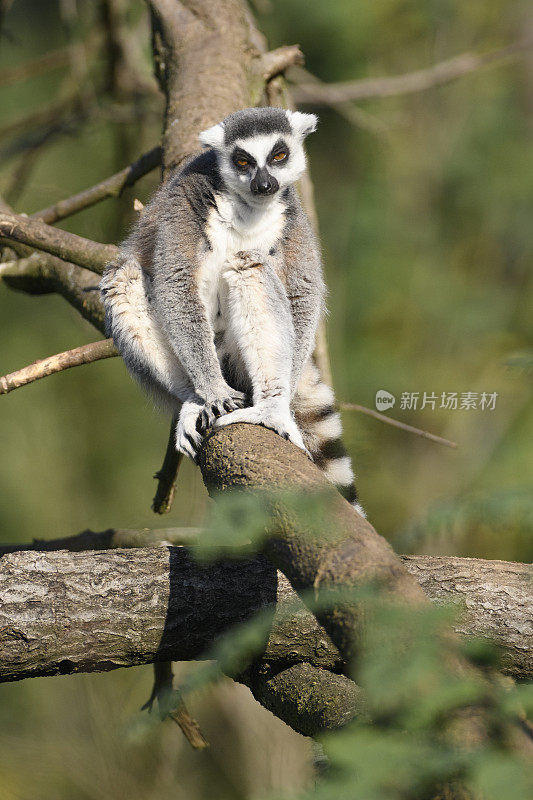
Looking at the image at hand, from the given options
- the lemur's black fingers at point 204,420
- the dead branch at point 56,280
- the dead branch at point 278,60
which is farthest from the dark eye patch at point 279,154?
the dead branch at point 278,60

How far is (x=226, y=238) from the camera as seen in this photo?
268 cm

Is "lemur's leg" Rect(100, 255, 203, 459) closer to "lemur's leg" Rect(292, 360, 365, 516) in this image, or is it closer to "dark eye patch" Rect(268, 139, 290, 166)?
"lemur's leg" Rect(292, 360, 365, 516)

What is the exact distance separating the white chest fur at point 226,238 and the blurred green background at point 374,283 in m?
1.05

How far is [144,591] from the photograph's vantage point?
6.50 feet

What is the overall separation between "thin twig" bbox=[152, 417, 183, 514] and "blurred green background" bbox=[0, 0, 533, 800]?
2.67 feet

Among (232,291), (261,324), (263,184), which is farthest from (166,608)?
(263,184)

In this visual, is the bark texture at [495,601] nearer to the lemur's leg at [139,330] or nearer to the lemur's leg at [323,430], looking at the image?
the lemur's leg at [323,430]

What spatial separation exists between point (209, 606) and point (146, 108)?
4573 mm

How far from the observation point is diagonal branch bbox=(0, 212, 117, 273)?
3318 millimetres

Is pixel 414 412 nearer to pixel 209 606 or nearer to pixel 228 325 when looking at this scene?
pixel 228 325

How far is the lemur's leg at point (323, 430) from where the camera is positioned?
9.28 ft

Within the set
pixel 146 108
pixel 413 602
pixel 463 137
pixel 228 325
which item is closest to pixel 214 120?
pixel 228 325

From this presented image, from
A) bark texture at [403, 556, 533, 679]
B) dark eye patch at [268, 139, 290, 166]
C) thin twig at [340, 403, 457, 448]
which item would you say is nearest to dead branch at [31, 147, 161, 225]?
dark eye patch at [268, 139, 290, 166]

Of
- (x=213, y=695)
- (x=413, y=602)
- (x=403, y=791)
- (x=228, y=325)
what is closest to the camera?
(x=403, y=791)
